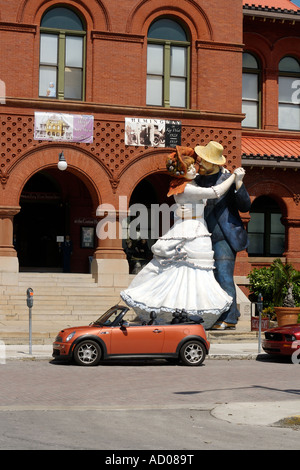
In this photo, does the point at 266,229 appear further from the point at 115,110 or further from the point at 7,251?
the point at 7,251

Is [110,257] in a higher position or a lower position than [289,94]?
lower

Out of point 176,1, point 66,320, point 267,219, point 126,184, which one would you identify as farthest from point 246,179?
point 66,320

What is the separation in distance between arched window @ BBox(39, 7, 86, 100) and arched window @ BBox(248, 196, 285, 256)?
8915 millimetres

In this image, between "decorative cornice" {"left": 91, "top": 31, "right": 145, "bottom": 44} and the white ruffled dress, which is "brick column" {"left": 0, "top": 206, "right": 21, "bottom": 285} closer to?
the white ruffled dress

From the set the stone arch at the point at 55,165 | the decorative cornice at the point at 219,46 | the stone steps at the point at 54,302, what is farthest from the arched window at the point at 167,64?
the stone steps at the point at 54,302

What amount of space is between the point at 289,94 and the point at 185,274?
13.5 meters

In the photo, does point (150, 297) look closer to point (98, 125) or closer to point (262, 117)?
point (98, 125)

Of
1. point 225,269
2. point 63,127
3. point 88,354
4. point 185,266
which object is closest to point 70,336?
point 88,354

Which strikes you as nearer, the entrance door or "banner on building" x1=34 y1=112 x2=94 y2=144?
"banner on building" x1=34 y1=112 x2=94 y2=144

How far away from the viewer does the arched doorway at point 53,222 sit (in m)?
29.9

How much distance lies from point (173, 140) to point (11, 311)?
27.7ft

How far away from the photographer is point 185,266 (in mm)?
21125

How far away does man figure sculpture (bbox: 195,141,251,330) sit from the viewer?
21688 millimetres

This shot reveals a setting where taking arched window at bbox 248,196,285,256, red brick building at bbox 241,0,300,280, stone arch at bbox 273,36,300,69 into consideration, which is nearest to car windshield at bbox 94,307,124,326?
red brick building at bbox 241,0,300,280
